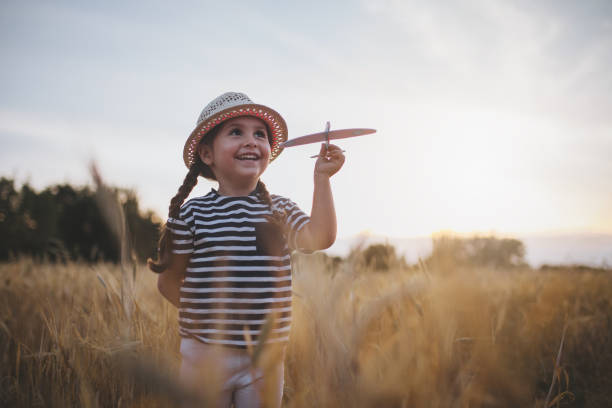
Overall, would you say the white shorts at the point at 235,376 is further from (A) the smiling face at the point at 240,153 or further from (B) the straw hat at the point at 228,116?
(B) the straw hat at the point at 228,116

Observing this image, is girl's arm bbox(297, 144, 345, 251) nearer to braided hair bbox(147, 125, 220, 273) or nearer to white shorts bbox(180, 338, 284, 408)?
white shorts bbox(180, 338, 284, 408)

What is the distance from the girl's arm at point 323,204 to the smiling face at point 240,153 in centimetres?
31

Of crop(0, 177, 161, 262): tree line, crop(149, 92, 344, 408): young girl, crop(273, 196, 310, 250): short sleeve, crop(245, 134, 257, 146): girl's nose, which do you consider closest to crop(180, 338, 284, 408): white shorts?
crop(149, 92, 344, 408): young girl

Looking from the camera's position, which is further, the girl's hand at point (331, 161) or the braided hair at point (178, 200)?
the braided hair at point (178, 200)

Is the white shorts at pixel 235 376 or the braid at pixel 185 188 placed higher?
the braid at pixel 185 188

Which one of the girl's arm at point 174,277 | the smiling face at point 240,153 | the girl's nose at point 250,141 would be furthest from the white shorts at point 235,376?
the girl's nose at point 250,141

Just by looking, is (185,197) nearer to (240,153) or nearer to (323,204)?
(240,153)

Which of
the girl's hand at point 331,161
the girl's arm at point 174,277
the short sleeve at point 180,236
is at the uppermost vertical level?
the girl's hand at point 331,161

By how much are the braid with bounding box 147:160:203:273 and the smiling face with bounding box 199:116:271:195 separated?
0.13 metres

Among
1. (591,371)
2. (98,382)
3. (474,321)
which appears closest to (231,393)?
(98,382)

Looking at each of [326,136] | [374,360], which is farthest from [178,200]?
[374,360]

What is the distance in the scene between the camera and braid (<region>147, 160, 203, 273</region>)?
1.35 metres

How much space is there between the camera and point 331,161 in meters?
1.22

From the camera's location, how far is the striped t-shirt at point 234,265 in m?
1.26
